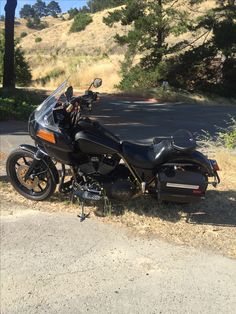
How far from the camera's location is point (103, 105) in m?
17.0

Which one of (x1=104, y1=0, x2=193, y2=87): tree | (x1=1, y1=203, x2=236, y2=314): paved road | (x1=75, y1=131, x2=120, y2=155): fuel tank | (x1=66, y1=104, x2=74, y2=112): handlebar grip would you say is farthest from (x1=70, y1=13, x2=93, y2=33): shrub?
(x1=1, y1=203, x2=236, y2=314): paved road

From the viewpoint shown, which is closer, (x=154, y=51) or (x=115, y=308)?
(x=115, y=308)

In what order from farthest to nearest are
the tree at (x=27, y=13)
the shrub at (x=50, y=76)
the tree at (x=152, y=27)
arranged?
the tree at (x=27, y=13), the shrub at (x=50, y=76), the tree at (x=152, y=27)

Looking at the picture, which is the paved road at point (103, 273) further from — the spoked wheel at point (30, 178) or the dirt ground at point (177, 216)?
the spoked wheel at point (30, 178)

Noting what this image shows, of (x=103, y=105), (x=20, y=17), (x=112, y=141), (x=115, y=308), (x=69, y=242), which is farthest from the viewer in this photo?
(x=20, y=17)

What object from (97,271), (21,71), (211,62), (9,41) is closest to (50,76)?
(21,71)

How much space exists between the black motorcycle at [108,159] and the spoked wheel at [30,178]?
7 centimetres

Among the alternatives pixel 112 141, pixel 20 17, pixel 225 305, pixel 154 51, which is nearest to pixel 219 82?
pixel 154 51

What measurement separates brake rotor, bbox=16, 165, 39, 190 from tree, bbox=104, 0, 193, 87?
56.7 ft

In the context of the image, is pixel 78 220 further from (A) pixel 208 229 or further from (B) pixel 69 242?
(A) pixel 208 229

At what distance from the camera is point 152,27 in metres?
22.3

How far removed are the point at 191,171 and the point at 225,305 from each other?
154cm

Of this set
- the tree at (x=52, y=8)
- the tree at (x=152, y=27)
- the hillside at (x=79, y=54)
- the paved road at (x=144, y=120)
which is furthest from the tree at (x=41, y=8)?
the paved road at (x=144, y=120)

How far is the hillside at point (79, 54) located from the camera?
27.3m
